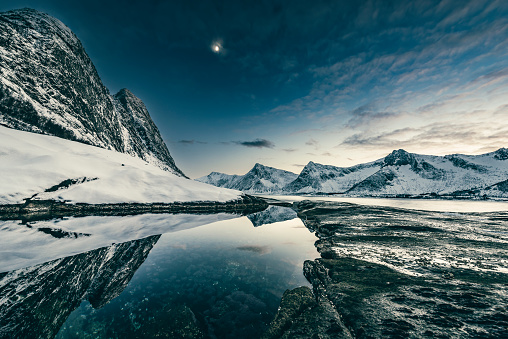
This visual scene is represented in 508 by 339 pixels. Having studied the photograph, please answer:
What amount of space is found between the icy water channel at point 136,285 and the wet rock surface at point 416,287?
144cm

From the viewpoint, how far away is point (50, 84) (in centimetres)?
3562

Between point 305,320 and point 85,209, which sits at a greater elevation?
point 305,320

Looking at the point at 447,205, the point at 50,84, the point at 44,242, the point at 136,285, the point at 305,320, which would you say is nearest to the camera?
the point at 305,320

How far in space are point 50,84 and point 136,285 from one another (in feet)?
162

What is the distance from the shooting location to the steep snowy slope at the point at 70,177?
1828 cm

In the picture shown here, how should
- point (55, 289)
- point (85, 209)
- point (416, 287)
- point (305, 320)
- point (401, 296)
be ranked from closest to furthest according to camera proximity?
point (305, 320), point (401, 296), point (416, 287), point (55, 289), point (85, 209)

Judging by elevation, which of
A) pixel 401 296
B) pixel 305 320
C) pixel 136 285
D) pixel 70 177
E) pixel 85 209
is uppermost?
pixel 70 177

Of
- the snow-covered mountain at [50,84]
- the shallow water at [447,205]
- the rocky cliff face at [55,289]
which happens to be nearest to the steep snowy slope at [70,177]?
the snow-covered mountain at [50,84]

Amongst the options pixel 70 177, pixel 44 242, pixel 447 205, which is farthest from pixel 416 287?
pixel 447 205

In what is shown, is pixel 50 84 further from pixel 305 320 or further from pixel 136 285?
pixel 305 320

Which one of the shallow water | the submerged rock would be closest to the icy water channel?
the submerged rock

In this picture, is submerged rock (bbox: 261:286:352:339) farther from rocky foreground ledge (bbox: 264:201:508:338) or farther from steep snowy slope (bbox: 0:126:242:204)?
steep snowy slope (bbox: 0:126:242:204)

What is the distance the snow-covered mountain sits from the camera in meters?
29.0

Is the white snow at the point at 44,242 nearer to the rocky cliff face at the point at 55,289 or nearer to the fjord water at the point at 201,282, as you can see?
the fjord water at the point at 201,282
